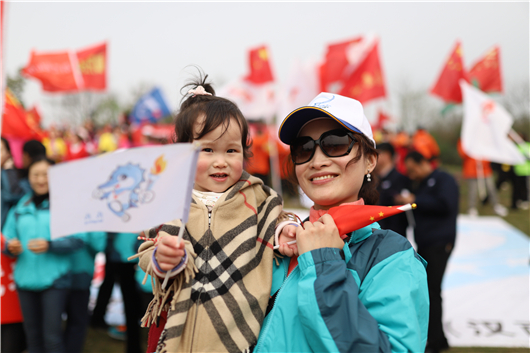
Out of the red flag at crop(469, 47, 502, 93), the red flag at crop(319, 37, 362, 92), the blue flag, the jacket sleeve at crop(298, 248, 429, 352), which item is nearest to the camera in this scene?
the jacket sleeve at crop(298, 248, 429, 352)

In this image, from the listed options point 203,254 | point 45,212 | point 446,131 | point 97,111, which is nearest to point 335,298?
point 203,254

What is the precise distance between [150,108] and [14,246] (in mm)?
11856

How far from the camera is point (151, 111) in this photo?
14633 mm

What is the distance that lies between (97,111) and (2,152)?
139ft

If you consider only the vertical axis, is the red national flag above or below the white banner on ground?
above

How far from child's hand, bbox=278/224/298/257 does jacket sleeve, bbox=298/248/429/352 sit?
14 centimetres

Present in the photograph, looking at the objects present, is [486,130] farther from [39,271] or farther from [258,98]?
[39,271]

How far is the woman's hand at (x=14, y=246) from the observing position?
3334 millimetres

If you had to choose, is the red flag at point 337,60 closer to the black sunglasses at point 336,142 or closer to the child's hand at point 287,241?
the black sunglasses at point 336,142

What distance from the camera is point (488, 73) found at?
958 cm

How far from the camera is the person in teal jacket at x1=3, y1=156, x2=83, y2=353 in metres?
3.35

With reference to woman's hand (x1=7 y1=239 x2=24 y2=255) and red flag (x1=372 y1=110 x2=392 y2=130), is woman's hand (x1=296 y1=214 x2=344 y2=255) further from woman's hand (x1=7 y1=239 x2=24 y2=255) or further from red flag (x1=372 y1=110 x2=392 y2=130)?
red flag (x1=372 y1=110 x2=392 y2=130)

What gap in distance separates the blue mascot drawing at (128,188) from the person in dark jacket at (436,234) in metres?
3.63

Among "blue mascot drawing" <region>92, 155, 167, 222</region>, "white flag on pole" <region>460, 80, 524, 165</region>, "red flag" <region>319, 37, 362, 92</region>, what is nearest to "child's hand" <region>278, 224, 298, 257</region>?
"blue mascot drawing" <region>92, 155, 167, 222</region>
